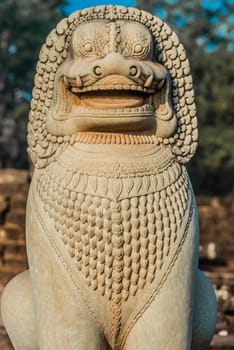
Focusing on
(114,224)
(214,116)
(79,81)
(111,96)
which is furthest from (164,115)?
(214,116)

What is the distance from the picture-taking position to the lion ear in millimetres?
2682

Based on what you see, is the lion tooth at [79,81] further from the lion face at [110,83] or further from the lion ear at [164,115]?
the lion ear at [164,115]

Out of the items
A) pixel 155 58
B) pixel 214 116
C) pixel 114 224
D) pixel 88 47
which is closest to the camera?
pixel 114 224

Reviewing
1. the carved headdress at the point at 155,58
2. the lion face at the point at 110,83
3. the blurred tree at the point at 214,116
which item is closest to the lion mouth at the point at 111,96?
the lion face at the point at 110,83

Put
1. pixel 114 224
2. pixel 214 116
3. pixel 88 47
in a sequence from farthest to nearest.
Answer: pixel 214 116
pixel 88 47
pixel 114 224

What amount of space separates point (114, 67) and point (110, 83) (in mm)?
61

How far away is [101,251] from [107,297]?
0.17 m

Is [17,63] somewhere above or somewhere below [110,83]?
above

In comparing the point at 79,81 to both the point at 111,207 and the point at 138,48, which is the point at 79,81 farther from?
the point at 111,207

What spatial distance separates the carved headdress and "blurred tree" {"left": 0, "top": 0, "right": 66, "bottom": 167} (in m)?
17.4

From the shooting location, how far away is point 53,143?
2.71 m

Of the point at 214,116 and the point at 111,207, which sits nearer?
the point at 111,207

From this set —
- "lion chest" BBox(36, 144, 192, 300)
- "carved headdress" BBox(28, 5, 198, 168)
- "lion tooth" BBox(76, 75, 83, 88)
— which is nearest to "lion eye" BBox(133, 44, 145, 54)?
"carved headdress" BBox(28, 5, 198, 168)

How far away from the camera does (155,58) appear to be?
A: 8.95ft
